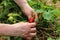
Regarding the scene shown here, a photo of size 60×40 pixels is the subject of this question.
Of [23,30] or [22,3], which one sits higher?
[22,3]

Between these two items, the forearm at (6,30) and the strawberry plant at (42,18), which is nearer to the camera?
the forearm at (6,30)

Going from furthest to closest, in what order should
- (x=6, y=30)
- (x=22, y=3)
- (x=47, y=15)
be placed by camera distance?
(x=22, y=3) → (x=47, y=15) → (x=6, y=30)

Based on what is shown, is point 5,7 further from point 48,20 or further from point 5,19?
point 48,20

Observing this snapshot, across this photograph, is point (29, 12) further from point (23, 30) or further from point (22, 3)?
point (23, 30)

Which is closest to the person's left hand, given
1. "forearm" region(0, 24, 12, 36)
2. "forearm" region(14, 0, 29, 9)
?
"forearm" region(14, 0, 29, 9)

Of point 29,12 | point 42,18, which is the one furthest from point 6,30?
point 42,18

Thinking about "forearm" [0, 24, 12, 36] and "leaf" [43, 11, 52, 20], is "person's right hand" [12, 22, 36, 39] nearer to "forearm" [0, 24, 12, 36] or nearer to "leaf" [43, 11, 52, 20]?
"forearm" [0, 24, 12, 36]

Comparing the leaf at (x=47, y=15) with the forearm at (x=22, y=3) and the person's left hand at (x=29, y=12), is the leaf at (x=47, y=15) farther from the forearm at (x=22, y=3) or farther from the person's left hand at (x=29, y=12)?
the forearm at (x=22, y=3)

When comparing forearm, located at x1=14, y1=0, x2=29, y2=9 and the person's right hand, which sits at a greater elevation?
forearm, located at x1=14, y1=0, x2=29, y2=9

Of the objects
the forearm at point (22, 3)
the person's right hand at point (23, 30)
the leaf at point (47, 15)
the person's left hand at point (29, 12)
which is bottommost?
the person's right hand at point (23, 30)

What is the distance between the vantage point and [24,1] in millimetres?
2352

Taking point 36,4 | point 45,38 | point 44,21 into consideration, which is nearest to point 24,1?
point 36,4

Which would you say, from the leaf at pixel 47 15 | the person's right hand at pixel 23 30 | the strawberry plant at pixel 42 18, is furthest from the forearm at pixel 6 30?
the leaf at pixel 47 15

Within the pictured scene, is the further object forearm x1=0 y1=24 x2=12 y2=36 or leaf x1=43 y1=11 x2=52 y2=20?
leaf x1=43 y1=11 x2=52 y2=20
